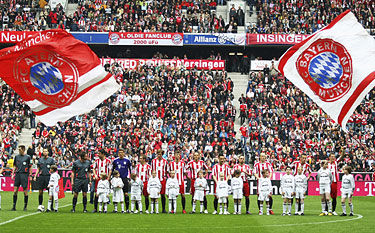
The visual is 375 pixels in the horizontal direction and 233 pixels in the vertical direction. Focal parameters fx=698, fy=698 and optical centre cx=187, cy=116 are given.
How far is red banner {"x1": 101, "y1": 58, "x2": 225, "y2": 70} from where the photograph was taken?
5088 centimetres

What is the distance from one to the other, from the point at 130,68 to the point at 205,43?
6.08 meters

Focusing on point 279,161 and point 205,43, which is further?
point 205,43

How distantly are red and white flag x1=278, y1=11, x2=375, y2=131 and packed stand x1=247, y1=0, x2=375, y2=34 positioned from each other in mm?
32521

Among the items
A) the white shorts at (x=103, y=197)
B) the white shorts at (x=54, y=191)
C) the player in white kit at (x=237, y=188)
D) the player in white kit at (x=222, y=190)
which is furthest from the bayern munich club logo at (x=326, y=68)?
the white shorts at (x=54, y=191)

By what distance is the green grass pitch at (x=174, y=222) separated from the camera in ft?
61.1

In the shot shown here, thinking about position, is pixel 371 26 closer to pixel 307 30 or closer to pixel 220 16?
pixel 307 30

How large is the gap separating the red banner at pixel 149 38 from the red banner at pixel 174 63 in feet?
5.20

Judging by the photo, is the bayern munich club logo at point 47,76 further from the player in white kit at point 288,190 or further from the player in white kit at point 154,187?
the player in white kit at point 288,190

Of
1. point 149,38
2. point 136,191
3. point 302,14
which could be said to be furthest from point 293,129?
point 136,191

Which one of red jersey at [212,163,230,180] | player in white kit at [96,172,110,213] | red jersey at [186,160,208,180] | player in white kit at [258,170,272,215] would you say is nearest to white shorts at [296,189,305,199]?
player in white kit at [258,170,272,215]

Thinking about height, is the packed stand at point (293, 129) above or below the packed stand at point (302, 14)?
below

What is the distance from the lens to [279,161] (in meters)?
38.8

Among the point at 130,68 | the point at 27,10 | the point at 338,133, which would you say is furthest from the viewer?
the point at 27,10

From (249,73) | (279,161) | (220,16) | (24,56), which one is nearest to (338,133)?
(279,161)
